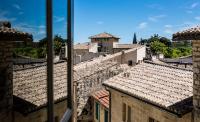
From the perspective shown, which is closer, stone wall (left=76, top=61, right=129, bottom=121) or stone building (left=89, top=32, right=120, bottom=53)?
stone wall (left=76, top=61, right=129, bottom=121)

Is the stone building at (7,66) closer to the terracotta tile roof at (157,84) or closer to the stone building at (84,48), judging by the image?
the terracotta tile roof at (157,84)

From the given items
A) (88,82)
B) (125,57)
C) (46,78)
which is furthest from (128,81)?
(125,57)

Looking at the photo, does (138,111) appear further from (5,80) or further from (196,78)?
(5,80)

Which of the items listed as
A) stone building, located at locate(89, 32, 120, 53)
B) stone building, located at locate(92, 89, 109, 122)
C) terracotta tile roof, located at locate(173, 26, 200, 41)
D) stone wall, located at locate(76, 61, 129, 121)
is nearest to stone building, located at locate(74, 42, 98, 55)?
stone building, located at locate(89, 32, 120, 53)

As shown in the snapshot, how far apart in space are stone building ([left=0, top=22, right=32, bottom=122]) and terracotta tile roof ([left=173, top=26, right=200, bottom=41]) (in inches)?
278

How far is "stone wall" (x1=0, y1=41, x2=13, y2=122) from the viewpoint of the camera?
112 centimetres

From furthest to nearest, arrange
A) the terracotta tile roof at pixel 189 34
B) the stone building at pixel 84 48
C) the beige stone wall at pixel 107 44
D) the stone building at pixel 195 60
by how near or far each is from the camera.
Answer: the beige stone wall at pixel 107 44 → the stone building at pixel 84 48 → the stone building at pixel 195 60 → the terracotta tile roof at pixel 189 34

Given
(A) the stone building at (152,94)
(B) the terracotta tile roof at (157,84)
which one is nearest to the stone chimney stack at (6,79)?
(A) the stone building at (152,94)

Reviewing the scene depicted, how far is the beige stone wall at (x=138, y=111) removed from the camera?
9.85m

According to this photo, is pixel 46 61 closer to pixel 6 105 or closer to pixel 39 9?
pixel 39 9

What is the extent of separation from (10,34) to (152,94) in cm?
1082

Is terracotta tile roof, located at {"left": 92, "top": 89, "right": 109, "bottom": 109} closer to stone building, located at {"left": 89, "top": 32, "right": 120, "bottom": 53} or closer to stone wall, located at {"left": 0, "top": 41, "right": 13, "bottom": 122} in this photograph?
stone wall, located at {"left": 0, "top": 41, "right": 13, "bottom": 122}

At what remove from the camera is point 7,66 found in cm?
119

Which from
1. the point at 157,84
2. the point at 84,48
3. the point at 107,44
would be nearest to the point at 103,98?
the point at 157,84
